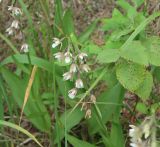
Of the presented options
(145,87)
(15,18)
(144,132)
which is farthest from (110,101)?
(144,132)

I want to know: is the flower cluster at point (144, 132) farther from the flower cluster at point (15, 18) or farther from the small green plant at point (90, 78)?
the flower cluster at point (15, 18)

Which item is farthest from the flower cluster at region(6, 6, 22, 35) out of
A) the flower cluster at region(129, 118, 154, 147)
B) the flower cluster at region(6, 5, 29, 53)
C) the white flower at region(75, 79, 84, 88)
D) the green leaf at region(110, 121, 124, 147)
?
the flower cluster at region(129, 118, 154, 147)

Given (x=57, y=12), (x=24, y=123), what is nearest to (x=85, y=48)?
(x=57, y=12)

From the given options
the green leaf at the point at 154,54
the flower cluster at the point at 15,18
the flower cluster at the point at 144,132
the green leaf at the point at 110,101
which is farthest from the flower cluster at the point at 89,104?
the flower cluster at the point at 144,132

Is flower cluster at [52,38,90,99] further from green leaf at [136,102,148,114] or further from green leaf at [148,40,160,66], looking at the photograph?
green leaf at [136,102,148,114]

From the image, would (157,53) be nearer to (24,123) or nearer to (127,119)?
(127,119)

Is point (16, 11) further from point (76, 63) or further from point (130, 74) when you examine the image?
point (130, 74)
